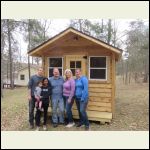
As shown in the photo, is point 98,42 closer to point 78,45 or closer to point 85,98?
point 78,45

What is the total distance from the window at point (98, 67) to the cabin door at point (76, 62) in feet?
0.84

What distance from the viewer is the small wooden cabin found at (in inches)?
381

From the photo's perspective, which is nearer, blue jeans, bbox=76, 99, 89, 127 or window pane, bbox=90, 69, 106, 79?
blue jeans, bbox=76, 99, 89, 127

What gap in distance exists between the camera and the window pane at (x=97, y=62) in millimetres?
9766

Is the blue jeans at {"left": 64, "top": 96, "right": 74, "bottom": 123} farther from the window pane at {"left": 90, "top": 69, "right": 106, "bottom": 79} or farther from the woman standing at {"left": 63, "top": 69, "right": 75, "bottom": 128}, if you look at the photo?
the window pane at {"left": 90, "top": 69, "right": 106, "bottom": 79}

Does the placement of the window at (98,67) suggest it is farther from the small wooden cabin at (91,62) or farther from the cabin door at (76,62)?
the cabin door at (76,62)

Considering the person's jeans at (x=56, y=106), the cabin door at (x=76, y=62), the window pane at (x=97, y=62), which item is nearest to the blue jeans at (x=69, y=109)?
the person's jeans at (x=56, y=106)

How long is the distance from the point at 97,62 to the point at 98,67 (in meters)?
0.19

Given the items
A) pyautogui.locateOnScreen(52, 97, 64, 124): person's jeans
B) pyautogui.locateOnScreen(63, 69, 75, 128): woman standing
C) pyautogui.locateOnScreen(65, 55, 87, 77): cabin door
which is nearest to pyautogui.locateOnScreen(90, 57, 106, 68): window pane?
pyautogui.locateOnScreen(65, 55, 87, 77): cabin door

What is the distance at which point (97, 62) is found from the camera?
981 centimetres

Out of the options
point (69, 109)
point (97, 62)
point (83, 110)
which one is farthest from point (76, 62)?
point (83, 110)

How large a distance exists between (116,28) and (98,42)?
27.4 meters

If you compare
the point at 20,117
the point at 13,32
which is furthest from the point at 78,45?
the point at 13,32

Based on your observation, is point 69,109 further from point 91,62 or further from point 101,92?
point 91,62
